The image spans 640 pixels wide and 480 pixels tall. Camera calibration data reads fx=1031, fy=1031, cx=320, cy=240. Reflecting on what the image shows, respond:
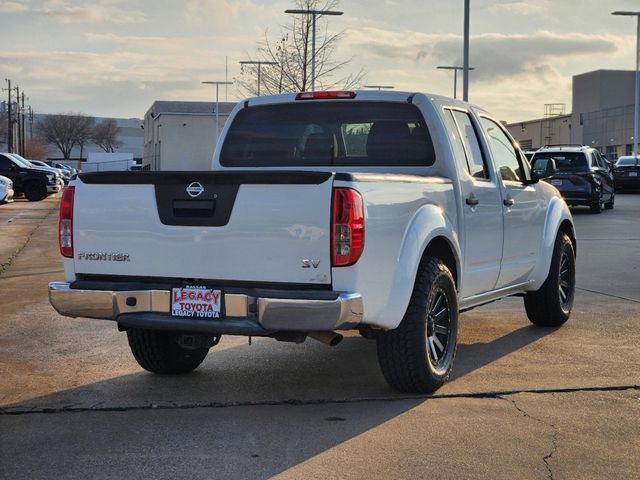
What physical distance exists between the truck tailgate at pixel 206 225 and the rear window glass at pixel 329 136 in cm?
170

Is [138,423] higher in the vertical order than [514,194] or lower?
lower

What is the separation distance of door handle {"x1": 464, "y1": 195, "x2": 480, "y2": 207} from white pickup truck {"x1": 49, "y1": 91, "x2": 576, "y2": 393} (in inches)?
0.4

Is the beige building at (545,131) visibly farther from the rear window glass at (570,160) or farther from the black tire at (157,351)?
the black tire at (157,351)

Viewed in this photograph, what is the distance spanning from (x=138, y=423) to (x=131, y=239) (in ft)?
3.55

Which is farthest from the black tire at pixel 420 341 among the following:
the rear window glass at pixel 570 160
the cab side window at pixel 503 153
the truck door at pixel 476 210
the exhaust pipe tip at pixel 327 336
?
the rear window glass at pixel 570 160

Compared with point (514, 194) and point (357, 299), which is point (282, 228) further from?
point (514, 194)

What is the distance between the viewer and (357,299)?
18.7 ft

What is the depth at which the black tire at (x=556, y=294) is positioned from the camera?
9.10 metres

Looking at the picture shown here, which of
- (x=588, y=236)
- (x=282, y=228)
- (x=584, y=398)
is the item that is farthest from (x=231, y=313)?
(x=588, y=236)

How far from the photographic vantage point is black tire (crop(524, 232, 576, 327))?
9102 millimetres

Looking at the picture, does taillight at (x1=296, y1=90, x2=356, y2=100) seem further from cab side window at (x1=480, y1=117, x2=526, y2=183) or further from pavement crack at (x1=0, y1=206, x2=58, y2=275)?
pavement crack at (x1=0, y1=206, x2=58, y2=275)


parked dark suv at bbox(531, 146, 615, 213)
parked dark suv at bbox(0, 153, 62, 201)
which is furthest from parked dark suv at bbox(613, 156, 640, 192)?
parked dark suv at bbox(0, 153, 62, 201)

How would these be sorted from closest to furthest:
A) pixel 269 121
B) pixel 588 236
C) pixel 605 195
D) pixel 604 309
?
pixel 269 121, pixel 604 309, pixel 588 236, pixel 605 195


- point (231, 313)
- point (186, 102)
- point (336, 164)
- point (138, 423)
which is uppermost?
point (186, 102)
